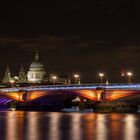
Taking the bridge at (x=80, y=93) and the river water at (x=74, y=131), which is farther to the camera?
the bridge at (x=80, y=93)

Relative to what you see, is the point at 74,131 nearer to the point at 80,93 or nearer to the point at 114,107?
the point at 114,107

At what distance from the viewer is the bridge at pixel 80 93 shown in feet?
418

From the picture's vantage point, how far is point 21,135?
6475 cm

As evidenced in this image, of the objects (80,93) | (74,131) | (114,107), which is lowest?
(74,131)

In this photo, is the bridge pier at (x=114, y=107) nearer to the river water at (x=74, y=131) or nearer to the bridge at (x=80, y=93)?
the bridge at (x=80, y=93)

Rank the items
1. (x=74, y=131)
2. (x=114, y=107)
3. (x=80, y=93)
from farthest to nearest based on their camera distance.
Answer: (x=80, y=93)
(x=114, y=107)
(x=74, y=131)

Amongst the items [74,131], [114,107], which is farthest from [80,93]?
[74,131]

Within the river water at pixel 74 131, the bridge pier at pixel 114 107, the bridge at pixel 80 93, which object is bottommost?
the river water at pixel 74 131

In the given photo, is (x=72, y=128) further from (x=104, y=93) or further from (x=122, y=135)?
(x=104, y=93)

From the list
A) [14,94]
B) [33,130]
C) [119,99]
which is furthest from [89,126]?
[14,94]

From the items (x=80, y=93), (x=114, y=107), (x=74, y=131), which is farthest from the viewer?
(x=80, y=93)

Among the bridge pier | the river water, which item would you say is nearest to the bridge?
the bridge pier

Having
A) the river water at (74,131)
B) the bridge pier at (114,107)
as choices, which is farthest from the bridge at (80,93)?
the river water at (74,131)

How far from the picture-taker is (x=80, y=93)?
13862 centimetres
